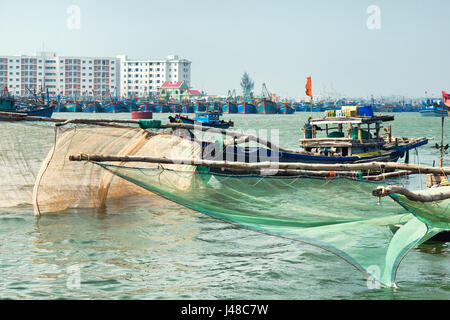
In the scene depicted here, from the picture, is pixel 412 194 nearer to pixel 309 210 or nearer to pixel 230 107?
pixel 309 210

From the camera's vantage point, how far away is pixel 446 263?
10.7 m

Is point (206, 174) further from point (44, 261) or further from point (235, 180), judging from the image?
point (44, 261)

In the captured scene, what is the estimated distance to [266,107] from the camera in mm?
125562

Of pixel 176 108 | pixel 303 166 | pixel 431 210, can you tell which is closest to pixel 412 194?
pixel 431 210

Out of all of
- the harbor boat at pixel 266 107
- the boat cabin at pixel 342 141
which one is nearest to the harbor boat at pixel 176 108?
the harbor boat at pixel 266 107

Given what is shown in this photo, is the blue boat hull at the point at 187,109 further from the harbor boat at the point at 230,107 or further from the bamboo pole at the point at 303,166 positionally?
the bamboo pole at the point at 303,166

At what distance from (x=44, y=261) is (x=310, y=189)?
16.6 ft

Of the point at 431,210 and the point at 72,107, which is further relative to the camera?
the point at 72,107

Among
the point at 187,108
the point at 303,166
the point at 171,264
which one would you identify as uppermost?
the point at 187,108

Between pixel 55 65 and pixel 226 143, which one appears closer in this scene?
pixel 226 143

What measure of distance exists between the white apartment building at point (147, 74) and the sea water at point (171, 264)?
182 m

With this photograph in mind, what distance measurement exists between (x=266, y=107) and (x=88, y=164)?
370ft
